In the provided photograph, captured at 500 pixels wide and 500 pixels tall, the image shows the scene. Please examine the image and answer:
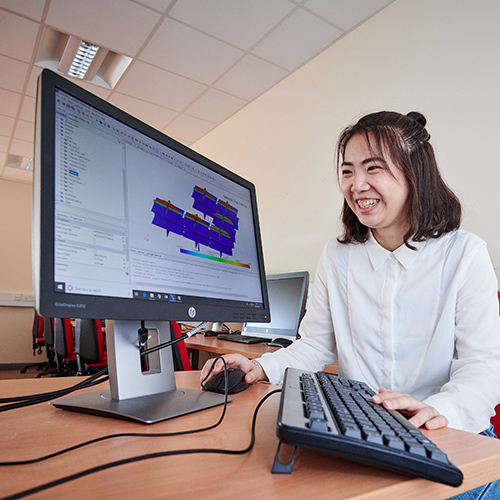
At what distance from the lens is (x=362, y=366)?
3.52 feet

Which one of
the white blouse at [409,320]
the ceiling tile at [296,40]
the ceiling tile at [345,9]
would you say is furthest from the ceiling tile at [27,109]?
the white blouse at [409,320]

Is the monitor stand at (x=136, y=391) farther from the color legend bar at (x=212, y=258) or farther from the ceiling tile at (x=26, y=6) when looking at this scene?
the ceiling tile at (x=26, y=6)

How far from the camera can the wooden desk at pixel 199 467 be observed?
0.35 metres

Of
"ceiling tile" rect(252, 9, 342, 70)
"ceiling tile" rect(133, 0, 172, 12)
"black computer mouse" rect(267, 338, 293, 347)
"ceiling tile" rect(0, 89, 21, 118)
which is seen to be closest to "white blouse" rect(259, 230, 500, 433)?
"black computer mouse" rect(267, 338, 293, 347)

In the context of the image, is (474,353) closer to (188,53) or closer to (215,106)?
(188,53)

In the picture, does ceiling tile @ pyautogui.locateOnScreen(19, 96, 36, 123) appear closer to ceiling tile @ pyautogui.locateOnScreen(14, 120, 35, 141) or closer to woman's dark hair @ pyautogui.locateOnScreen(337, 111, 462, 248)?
ceiling tile @ pyautogui.locateOnScreen(14, 120, 35, 141)

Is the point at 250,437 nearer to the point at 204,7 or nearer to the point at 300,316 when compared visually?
the point at 300,316

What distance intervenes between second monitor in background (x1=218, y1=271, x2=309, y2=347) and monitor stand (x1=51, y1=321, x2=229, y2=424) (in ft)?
4.83

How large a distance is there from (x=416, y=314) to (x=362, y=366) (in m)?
0.20

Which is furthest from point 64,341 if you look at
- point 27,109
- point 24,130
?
point 24,130

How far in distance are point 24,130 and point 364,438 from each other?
5050 millimetres

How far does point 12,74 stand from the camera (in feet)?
10.9

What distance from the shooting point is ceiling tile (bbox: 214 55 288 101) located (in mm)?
3057

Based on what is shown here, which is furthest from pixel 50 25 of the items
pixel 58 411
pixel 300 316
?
pixel 58 411
